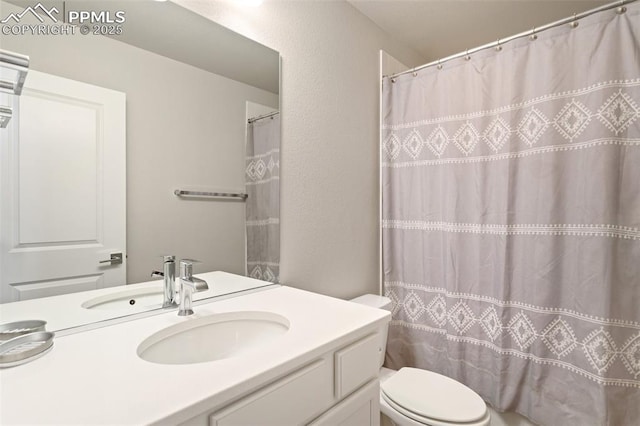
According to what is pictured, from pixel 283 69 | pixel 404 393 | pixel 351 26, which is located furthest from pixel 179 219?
pixel 351 26

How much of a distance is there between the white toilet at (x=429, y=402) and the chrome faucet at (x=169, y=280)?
3.18ft

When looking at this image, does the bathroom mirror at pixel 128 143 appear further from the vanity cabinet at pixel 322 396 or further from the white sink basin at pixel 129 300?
the vanity cabinet at pixel 322 396

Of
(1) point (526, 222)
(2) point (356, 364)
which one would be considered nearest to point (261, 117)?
(2) point (356, 364)

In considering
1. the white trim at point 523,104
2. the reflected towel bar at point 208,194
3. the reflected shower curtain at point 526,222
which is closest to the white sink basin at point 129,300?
the reflected towel bar at point 208,194

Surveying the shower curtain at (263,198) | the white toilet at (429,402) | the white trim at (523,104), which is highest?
the white trim at (523,104)

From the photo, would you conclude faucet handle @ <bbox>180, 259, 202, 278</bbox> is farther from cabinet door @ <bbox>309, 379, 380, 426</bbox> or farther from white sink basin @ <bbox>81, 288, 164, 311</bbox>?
cabinet door @ <bbox>309, 379, 380, 426</bbox>

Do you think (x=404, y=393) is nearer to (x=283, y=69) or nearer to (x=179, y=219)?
(x=179, y=219)

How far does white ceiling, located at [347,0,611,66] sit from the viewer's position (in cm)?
176

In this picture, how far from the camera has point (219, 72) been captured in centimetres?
122

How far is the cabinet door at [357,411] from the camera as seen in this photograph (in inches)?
33.3

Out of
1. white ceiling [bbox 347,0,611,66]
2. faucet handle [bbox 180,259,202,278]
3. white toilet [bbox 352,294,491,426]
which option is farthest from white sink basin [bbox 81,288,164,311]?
white ceiling [bbox 347,0,611,66]

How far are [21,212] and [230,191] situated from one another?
621mm

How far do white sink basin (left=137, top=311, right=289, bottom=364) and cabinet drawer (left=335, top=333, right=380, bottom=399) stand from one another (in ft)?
0.69

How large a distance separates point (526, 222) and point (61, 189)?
5.67ft
